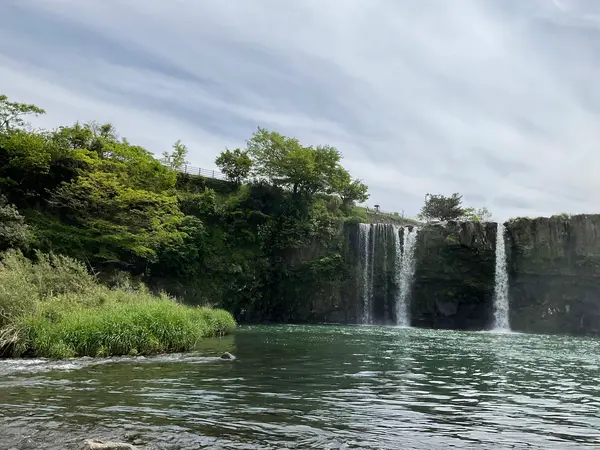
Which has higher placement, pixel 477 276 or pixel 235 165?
pixel 235 165

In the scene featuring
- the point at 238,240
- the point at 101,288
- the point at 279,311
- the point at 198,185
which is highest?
the point at 198,185

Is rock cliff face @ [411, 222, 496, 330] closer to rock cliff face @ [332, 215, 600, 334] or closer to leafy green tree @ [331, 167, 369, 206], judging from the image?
rock cliff face @ [332, 215, 600, 334]

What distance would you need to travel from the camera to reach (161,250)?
42094mm

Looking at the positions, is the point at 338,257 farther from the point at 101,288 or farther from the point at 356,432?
the point at 356,432

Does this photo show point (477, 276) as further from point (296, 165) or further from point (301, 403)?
point (301, 403)

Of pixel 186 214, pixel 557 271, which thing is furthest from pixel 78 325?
pixel 557 271

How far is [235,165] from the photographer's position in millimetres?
56062

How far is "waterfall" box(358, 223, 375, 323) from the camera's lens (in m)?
48.4

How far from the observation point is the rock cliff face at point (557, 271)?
4369cm

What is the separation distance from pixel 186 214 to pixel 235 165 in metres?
9.96

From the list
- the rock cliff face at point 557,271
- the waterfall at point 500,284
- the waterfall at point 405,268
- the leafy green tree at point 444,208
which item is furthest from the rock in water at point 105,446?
the leafy green tree at point 444,208

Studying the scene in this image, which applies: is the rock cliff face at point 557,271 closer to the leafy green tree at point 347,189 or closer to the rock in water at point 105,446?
the leafy green tree at point 347,189

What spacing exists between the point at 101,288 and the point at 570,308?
39.2 m

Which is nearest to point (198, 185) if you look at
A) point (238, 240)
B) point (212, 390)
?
point (238, 240)
